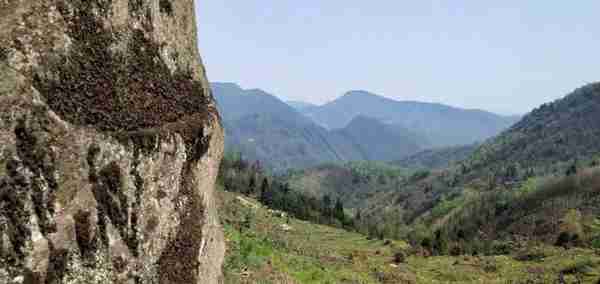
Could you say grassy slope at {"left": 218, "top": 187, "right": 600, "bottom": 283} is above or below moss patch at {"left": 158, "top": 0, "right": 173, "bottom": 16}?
below

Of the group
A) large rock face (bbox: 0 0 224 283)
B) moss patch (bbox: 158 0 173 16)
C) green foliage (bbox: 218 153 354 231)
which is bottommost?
green foliage (bbox: 218 153 354 231)

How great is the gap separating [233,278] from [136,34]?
10186 mm

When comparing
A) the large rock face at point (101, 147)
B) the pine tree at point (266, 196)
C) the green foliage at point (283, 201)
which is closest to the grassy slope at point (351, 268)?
the large rock face at point (101, 147)

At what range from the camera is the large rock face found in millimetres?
7734

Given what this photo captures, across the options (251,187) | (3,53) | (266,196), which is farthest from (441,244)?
(3,53)

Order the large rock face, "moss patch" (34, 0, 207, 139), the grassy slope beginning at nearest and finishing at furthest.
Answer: the large rock face
"moss patch" (34, 0, 207, 139)
the grassy slope

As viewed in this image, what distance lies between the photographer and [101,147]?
29.5 feet

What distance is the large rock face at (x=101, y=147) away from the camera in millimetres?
7734

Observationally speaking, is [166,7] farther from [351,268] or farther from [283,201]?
[283,201]

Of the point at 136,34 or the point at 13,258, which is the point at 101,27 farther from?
the point at 13,258

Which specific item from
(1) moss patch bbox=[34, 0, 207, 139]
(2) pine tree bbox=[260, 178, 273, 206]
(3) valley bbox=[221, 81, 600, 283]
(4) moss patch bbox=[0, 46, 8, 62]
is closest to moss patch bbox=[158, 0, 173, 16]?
(1) moss patch bbox=[34, 0, 207, 139]

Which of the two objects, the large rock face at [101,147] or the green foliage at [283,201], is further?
the green foliage at [283,201]

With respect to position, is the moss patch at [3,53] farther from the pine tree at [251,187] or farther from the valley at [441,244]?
the pine tree at [251,187]

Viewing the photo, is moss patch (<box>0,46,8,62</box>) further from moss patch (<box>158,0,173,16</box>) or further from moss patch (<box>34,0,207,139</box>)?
moss patch (<box>158,0,173,16</box>)
